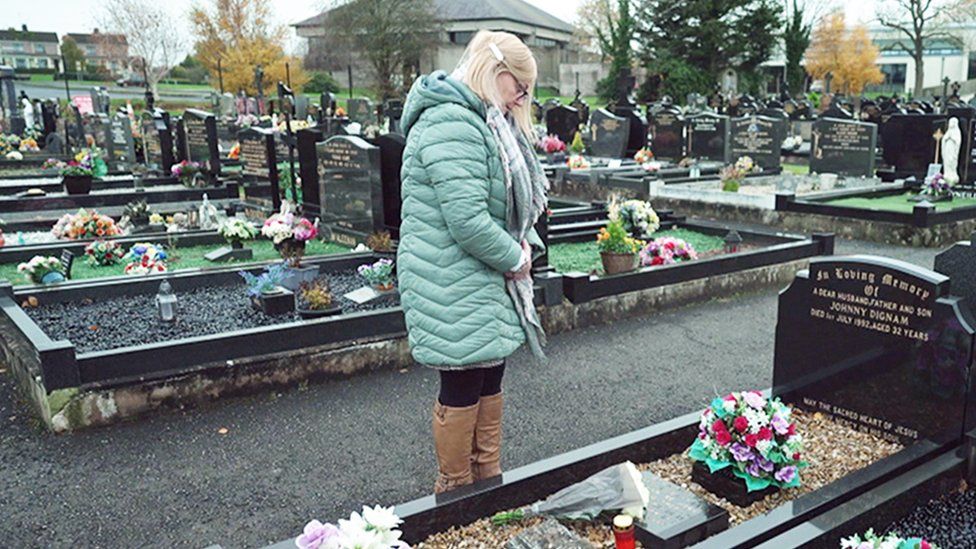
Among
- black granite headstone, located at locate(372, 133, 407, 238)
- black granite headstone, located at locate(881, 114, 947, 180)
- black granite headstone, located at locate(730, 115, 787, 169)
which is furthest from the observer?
black granite headstone, located at locate(730, 115, 787, 169)

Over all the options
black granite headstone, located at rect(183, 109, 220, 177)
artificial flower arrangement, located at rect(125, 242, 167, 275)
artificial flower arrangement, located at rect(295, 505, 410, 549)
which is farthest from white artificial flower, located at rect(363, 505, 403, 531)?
black granite headstone, located at rect(183, 109, 220, 177)

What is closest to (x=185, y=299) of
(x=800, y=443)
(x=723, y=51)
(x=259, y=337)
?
(x=259, y=337)

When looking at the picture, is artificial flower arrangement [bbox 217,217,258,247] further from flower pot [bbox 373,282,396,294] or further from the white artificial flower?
the white artificial flower

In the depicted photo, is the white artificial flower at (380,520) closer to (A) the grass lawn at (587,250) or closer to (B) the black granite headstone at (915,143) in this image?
(A) the grass lawn at (587,250)

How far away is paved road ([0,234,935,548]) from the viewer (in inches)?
160

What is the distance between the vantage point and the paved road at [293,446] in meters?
4.05

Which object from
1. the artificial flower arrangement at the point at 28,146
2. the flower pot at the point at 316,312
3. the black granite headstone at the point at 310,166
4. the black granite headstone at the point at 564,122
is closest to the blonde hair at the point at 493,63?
the flower pot at the point at 316,312

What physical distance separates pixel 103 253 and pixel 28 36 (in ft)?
402

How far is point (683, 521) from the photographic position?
3482mm

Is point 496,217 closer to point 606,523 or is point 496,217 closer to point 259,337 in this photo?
point 606,523

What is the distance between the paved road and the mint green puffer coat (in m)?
1.39

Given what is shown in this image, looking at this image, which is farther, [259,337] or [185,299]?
[185,299]

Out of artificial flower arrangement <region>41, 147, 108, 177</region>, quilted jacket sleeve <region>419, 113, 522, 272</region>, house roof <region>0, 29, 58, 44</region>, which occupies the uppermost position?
house roof <region>0, 29, 58, 44</region>

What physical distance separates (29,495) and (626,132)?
633 inches
